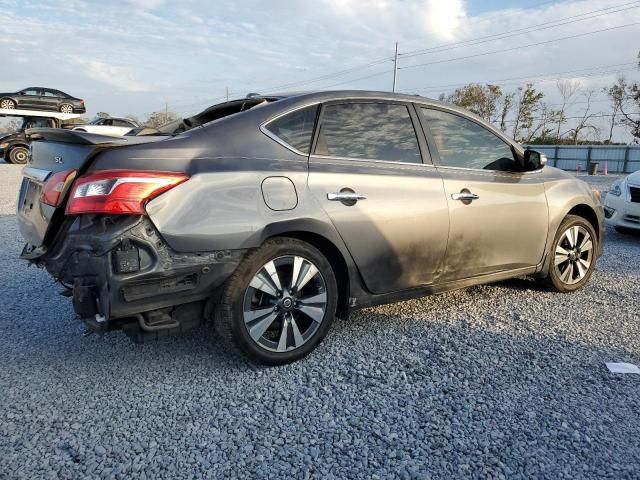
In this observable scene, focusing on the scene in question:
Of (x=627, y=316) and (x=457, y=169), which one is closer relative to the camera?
(x=457, y=169)

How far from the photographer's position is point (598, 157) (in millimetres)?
30266

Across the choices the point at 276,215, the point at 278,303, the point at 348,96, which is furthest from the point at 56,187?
the point at 348,96

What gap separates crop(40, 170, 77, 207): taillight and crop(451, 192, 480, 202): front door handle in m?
2.50

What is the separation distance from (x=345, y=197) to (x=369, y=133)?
1.89ft

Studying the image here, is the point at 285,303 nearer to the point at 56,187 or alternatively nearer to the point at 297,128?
the point at 297,128

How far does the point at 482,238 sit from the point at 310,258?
1.50m

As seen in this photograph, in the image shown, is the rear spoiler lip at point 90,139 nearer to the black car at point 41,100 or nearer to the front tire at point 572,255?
the front tire at point 572,255

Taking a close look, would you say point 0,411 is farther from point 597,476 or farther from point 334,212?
point 597,476

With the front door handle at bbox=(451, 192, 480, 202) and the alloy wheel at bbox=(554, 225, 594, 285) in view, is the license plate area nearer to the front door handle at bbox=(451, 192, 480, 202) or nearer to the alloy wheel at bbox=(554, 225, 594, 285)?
the front door handle at bbox=(451, 192, 480, 202)

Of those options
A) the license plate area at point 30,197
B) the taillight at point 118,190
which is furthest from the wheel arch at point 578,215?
the license plate area at point 30,197

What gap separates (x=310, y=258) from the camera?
9.87ft

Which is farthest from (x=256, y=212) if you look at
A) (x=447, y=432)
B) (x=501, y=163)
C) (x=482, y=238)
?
(x=501, y=163)

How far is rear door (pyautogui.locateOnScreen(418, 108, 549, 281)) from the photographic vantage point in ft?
11.9

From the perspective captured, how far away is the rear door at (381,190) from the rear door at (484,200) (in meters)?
0.14
